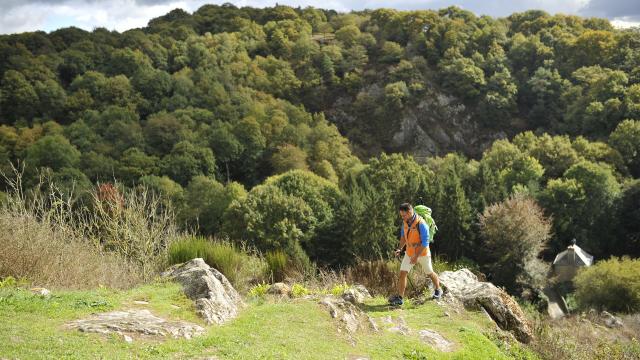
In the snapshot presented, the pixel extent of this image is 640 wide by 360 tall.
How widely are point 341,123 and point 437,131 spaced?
47.2 feet

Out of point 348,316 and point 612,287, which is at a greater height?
point 348,316

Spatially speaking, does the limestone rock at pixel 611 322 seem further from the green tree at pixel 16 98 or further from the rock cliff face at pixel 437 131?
the green tree at pixel 16 98

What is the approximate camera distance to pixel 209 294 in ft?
28.3

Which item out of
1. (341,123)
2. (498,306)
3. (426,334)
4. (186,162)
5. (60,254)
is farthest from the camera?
(341,123)

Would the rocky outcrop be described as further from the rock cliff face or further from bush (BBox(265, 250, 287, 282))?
the rock cliff face

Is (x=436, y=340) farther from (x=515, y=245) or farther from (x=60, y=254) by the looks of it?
(x=515, y=245)

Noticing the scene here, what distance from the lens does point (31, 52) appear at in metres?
79.2

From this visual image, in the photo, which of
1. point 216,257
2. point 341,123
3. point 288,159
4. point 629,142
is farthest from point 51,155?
point 629,142

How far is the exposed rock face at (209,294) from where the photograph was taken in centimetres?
829

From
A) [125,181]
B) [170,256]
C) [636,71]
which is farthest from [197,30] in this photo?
[170,256]

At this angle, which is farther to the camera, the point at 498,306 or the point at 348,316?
the point at 498,306

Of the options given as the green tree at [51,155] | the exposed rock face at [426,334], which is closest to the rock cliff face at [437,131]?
the green tree at [51,155]

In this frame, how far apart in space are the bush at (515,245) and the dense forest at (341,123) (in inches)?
6.0

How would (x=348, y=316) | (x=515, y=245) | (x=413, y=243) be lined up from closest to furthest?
(x=348, y=316)
(x=413, y=243)
(x=515, y=245)
